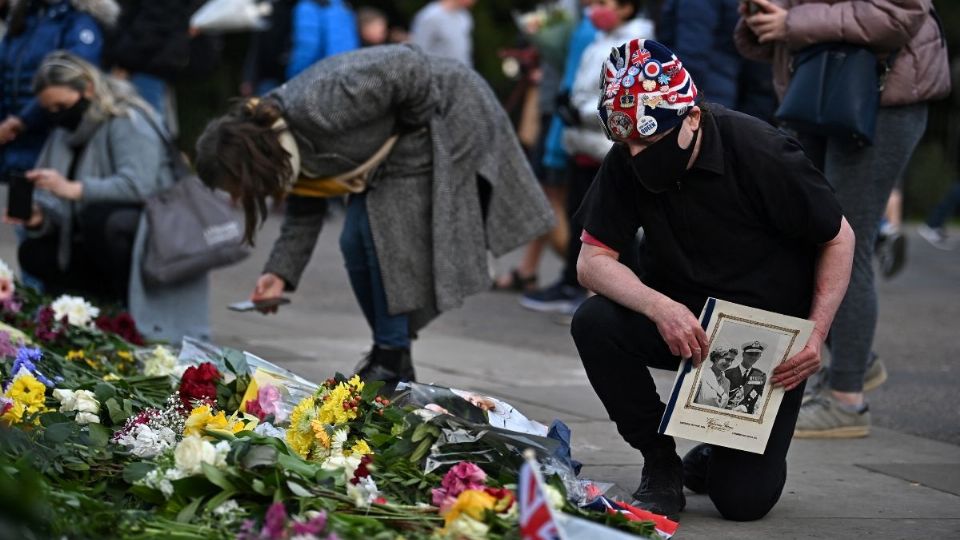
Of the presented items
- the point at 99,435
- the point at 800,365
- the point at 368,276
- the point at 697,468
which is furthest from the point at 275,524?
the point at 368,276

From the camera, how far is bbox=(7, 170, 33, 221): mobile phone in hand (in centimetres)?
627

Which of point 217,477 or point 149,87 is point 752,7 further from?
point 149,87

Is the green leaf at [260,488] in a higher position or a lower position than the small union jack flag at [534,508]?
lower

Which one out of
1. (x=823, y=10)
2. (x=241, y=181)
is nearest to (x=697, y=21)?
(x=823, y=10)

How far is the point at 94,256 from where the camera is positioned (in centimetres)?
632

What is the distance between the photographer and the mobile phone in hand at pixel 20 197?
20.6ft

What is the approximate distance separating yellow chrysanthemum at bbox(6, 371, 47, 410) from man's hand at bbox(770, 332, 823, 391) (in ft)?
5.98

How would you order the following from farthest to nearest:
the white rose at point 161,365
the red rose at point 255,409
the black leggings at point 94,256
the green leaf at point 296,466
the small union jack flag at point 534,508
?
1. the black leggings at point 94,256
2. the white rose at point 161,365
3. the red rose at point 255,409
4. the green leaf at point 296,466
5. the small union jack flag at point 534,508

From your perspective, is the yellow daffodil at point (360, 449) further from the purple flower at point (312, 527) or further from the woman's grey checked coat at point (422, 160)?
the woman's grey checked coat at point (422, 160)

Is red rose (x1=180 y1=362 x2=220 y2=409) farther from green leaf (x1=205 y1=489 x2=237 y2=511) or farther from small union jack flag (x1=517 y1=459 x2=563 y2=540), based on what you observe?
small union jack flag (x1=517 y1=459 x2=563 y2=540)

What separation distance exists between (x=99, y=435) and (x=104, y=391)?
419 mm

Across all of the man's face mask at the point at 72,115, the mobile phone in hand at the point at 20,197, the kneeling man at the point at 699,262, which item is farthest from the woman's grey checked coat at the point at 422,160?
the mobile phone in hand at the point at 20,197

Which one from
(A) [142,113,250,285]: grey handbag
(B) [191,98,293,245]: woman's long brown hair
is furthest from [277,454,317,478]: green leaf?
(A) [142,113,250,285]: grey handbag

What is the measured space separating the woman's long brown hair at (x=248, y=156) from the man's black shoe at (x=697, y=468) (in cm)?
169
